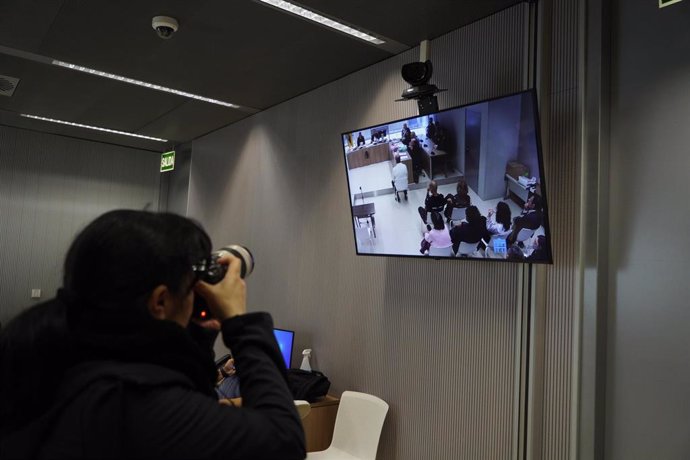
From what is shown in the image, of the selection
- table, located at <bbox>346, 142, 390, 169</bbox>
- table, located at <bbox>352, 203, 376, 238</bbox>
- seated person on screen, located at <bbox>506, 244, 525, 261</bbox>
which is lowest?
seated person on screen, located at <bbox>506, 244, 525, 261</bbox>

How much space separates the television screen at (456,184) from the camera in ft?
6.96

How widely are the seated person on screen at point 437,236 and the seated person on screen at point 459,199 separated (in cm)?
5

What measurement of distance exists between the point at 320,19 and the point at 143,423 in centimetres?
255

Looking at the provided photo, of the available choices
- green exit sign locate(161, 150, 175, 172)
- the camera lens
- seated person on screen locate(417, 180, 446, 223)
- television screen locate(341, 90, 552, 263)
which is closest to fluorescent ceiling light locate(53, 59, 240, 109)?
green exit sign locate(161, 150, 175, 172)

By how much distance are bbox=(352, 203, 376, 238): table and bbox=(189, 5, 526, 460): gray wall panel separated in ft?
1.06

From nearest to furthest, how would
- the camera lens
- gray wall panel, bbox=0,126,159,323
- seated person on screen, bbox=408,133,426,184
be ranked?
the camera lens, seated person on screen, bbox=408,133,426,184, gray wall panel, bbox=0,126,159,323

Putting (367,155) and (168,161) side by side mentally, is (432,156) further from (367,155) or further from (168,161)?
(168,161)

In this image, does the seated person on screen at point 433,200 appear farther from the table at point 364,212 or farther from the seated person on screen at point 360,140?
the seated person on screen at point 360,140

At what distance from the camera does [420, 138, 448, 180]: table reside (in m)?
2.46

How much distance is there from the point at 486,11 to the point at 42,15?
2424mm

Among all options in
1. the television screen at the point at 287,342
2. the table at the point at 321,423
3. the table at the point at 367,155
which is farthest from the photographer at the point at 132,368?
the television screen at the point at 287,342

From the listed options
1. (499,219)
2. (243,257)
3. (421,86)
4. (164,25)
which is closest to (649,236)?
(499,219)

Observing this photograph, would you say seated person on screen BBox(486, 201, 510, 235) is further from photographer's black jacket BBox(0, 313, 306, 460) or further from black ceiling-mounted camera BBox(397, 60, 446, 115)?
photographer's black jacket BBox(0, 313, 306, 460)

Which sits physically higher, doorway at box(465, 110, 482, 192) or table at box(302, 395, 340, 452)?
doorway at box(465, 110, 482, 192)
